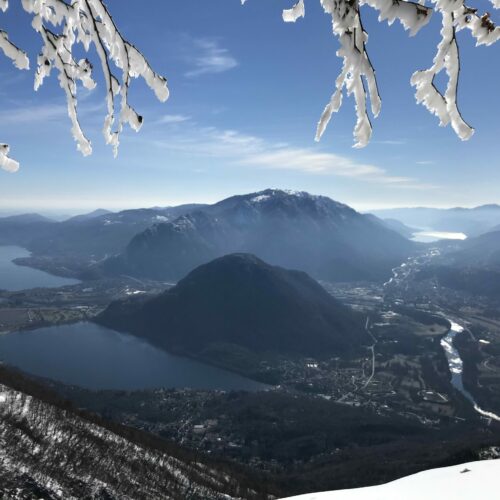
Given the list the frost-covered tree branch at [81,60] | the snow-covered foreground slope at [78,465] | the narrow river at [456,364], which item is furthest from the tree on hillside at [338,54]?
the narrow river at [456,364]

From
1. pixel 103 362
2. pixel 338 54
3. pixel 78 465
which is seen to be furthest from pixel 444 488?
pixel 103 362

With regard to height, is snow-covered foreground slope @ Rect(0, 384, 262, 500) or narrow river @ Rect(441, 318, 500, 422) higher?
snow-covered foreground slope @ Rect(0, 384, 262, 500)

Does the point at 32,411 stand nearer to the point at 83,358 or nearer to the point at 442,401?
the point at 83,358

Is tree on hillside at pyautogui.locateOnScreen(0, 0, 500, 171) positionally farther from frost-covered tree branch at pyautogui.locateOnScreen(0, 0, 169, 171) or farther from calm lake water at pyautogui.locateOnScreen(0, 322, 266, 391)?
calm lake water at pyautogui.locateOnScreen(0, 322, 266, 391)

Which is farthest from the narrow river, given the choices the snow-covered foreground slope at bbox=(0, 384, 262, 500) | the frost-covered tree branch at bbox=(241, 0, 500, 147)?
the frost-covered tree branch at bbox=(241, 0, 500, 147)

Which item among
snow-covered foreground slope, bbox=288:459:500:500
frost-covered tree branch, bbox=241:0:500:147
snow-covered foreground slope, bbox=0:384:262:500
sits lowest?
snow-covered foreground slope, bbox=0:384:262:500

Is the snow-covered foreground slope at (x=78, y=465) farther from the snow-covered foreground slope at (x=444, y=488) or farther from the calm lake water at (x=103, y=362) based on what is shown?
the calm lake water at (x=103, y=362)

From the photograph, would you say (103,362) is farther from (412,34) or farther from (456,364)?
(412,34)

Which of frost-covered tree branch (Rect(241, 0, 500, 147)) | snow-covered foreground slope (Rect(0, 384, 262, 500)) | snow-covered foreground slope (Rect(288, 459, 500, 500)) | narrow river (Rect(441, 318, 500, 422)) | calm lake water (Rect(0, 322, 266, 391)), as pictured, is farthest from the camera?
calm lake water (Rect(0, 322, 266, 391))
